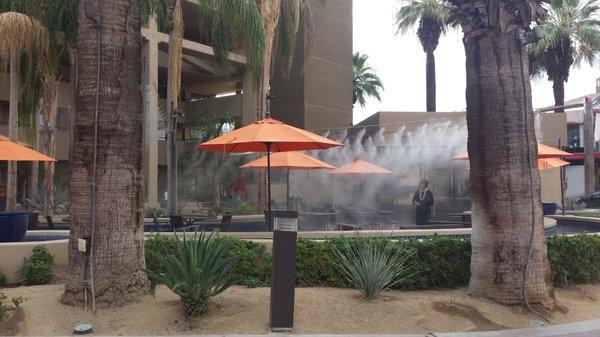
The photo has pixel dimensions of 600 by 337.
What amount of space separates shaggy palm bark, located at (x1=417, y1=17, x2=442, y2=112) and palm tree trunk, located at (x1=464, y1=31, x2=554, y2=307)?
29.6m

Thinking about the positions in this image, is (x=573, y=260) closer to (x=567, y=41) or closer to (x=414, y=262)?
(x=414, y=262)

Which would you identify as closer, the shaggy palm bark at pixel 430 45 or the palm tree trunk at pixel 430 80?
the shaggy palm bark at pixel 430 45

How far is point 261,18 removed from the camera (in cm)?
1856

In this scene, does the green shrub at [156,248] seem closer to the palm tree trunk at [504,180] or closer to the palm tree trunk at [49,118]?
the palm tree trunk at [504,180]

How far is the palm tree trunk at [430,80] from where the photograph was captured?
38.0 m

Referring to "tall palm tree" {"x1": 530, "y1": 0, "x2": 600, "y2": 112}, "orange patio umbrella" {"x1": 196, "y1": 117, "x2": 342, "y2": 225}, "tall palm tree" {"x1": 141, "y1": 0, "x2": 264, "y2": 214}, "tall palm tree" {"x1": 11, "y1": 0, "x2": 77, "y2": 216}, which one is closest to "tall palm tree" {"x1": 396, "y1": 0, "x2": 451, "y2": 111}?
"tall palm tree" {"x1": 530, "y1": 0, "x2": 600, "y2": 112}

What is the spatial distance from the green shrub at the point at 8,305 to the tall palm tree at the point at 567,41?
29498 millimetres

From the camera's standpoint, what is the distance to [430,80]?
3859cm

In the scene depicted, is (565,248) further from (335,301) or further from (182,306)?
(182,306)

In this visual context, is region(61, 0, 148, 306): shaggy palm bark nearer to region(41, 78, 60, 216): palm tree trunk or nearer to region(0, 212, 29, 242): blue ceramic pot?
region(0, 212, 29, 242): blue ceramic pot

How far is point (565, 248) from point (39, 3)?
13975 mm

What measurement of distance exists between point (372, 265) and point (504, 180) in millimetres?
1931

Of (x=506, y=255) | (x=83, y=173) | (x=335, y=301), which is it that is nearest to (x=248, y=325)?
(x=335, y=301)

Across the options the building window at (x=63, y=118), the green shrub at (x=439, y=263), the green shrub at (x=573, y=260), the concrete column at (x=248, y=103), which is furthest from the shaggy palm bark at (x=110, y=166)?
the concrete column at (x=248, y=103)
